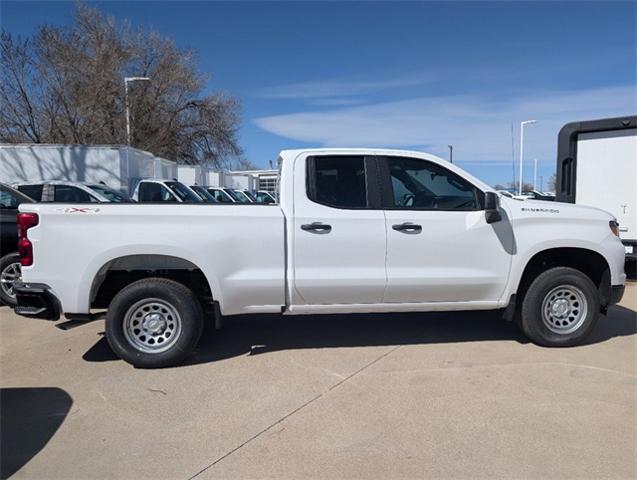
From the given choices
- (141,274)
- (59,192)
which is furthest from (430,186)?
(59,192)

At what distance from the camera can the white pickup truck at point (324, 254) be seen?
174 inches

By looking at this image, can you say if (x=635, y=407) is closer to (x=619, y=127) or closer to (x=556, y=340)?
(x=556, y=340)

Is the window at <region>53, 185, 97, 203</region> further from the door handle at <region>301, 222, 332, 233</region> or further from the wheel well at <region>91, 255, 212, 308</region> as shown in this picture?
the door handle at <region>301, 222, 332, 233</region>

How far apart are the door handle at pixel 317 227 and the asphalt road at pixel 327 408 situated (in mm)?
1240

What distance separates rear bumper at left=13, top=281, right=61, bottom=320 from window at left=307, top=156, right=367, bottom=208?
7.98 feet

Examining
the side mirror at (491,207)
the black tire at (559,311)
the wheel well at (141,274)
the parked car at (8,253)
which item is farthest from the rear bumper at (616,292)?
the parked car at (8,253)

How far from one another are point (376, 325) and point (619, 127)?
17.1ft

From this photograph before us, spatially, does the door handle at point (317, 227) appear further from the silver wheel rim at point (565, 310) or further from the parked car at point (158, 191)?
the parked car at point (158, 191)

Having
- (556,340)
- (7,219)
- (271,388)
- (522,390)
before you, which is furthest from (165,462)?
(7,219)

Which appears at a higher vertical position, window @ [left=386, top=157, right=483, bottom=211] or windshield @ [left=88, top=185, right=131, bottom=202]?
windshield @ [left=88, top=185, right=131, bottom=202]

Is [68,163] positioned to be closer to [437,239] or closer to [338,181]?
[338,181]

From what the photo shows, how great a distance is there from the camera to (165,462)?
10.3ft

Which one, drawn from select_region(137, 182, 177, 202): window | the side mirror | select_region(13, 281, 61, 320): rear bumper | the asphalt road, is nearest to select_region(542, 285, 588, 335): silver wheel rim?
the asphalt road

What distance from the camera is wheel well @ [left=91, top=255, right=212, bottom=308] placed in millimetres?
4523
